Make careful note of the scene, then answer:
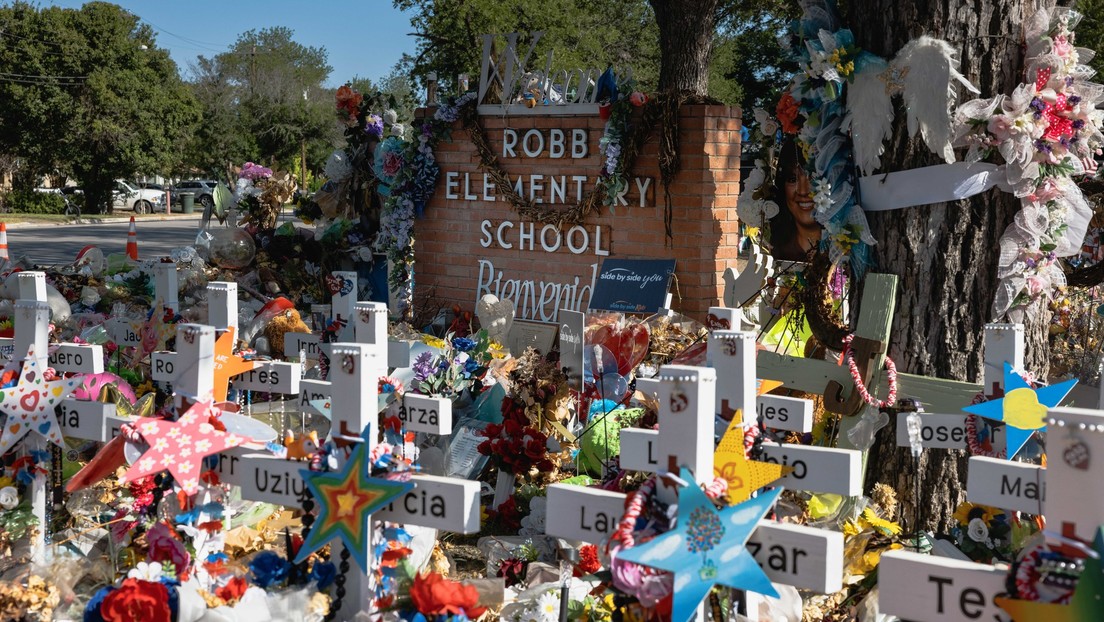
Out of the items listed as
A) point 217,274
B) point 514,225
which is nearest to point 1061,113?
point 514,225

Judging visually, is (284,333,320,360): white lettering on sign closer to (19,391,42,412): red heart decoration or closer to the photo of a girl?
(19,391,42,412): red heart decoration

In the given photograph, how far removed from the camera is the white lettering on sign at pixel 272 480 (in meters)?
3.08

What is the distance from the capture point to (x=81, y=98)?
123 ft

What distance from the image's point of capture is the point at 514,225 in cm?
884

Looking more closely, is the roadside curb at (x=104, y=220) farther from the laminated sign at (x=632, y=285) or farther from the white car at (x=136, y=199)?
the laminated sign at (x=632, y=285)

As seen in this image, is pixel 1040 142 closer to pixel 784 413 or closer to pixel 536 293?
pixel 784 413

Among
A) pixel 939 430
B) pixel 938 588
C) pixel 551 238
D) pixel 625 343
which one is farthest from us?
pixel 551 238

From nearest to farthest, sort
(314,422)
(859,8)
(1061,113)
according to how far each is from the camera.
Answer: (1061,113)
(859,8)
(314,422)

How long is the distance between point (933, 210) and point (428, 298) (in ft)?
18.8

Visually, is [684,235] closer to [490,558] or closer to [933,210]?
[933,210]

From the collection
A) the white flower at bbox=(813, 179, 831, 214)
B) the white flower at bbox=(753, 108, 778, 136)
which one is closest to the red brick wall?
the white flower at bbox=(753, 108, 778, 136)

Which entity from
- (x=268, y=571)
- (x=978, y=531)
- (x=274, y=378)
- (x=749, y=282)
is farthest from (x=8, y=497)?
(x=749, y=282)

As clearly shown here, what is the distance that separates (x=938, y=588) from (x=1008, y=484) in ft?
2.46

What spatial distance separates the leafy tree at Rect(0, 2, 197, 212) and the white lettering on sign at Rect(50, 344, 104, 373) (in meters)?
35.9
